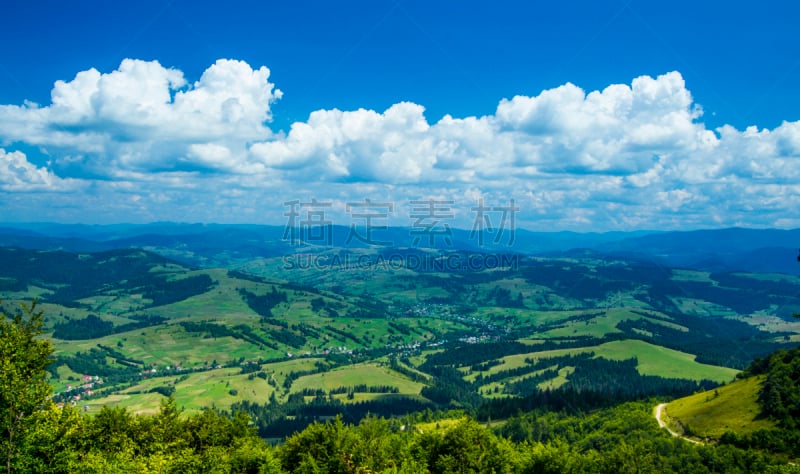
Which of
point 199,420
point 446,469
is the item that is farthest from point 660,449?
point 199,420

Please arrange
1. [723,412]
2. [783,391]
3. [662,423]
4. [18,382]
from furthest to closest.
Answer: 1. [662,423]
2. [723,412]
3. [783,391]
4. [18,382]

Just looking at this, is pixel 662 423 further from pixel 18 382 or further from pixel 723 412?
pixel 18 382

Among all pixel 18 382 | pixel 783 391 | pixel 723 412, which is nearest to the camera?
pixel 18 382

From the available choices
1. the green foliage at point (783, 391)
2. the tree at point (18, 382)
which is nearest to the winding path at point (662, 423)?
the green foliage at point (783, 391)

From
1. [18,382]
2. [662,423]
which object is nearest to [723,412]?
[662,423]

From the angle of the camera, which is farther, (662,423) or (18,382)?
(662,423)

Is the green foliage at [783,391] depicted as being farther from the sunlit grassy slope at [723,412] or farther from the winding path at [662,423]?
the winding path at [662,423]

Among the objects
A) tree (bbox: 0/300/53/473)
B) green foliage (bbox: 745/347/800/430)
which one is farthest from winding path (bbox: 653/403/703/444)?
tree (bbox: 0/300/53/473)

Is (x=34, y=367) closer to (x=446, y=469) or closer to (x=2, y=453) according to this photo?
(x=2, y=453)

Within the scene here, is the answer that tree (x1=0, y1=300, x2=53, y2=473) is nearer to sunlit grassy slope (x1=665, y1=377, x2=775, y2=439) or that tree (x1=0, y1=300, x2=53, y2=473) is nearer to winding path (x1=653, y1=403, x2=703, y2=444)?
winding path (x1=653, y1=403, x2=703, y2=444)
